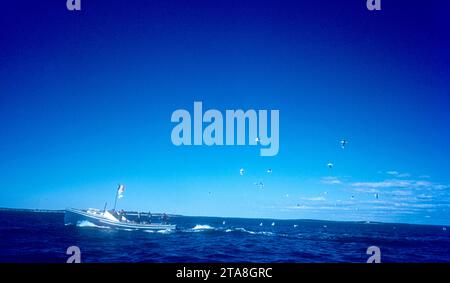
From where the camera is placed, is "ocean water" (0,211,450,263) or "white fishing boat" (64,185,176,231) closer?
"ocean water" (0,211,450,263)

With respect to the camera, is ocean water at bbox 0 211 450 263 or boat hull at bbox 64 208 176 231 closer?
ocean water at bbox 0 211 450 263

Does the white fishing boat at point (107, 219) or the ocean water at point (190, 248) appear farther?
the white fishing boat at point (107, 219)

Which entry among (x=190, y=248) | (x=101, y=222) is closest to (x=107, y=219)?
(x=101, y=222)

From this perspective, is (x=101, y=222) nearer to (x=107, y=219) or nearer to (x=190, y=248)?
(x=107, y=219)

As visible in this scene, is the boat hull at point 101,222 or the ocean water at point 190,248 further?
the boat hull at point 101,222
